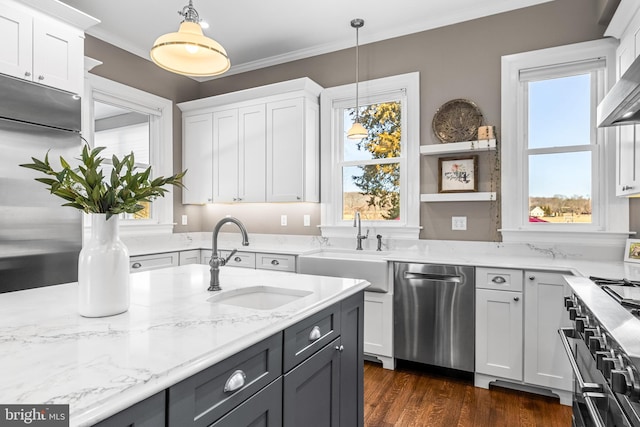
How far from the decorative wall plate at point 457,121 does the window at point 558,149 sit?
0.80 ft

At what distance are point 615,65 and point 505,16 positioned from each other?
943mm

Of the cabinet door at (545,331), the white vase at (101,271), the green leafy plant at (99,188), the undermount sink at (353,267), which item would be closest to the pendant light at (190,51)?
the green leafy plant at (99,188)

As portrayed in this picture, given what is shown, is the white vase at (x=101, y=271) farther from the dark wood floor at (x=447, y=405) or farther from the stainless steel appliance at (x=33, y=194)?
the dark wood floor at (x=447, y=405)

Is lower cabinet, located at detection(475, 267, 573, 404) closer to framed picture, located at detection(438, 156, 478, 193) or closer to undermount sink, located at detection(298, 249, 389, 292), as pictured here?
undermount sink, located at detection(298, 249, 389, 292)

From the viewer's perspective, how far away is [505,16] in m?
3.17

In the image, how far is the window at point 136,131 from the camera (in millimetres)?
3703

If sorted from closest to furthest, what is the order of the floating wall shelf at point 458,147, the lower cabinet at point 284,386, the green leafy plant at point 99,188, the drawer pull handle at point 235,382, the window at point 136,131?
the lower cabinet at point 284,386
the drawer pull handle at point 235,382
the green leafy plant at point 99,188
the floating wall shelf at point 458,147
the window at point 136,131

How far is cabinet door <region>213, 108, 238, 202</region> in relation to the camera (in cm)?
414

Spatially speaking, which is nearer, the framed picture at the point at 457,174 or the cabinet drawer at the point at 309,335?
the cabinet drawer at the point at 309,335

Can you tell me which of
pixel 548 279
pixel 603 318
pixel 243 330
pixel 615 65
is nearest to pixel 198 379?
pixel 243 330

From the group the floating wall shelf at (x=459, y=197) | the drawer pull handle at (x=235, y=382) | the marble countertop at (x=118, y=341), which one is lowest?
the drawer pull handle at (x=235, y=382)

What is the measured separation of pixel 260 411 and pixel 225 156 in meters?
3.46

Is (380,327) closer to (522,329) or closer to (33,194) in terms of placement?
(522,329)

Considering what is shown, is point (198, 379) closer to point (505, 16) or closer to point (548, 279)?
point (548, 279)
